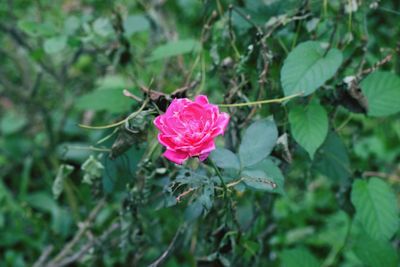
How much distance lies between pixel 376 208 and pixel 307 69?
1.14ft

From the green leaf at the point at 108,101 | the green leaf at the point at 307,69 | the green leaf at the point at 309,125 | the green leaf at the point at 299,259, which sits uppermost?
the green leaf at the point at 307,69

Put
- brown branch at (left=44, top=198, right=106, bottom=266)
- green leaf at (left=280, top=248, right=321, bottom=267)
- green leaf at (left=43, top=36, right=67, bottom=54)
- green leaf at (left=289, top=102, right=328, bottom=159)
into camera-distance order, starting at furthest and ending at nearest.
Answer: brown branch at (left=44, top=198, right=106, bottom=266) < green leaf at (left=43, top=36, right=67, bottom=54) < green leaf at (left=280, top=248, right=321, bottom=267) < green leaf at (left=289, top=102, right=328, bottom=159)

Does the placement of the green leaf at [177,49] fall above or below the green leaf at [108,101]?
above

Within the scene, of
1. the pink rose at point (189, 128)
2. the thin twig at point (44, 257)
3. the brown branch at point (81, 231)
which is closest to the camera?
the pink rose at point (189, 128)

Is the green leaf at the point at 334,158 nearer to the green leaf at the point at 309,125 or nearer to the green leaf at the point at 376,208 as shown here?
the green leaf at the point at 376,208

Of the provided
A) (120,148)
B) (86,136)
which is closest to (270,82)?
(120,148)

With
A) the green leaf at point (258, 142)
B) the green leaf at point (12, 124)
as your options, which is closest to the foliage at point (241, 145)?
the green leaf at point (258, 142)

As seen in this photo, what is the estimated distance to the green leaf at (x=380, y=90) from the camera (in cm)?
115

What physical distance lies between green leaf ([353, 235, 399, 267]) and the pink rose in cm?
65

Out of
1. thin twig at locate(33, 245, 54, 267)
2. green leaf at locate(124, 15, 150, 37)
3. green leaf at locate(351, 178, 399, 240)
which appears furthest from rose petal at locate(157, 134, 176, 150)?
thin twig at locate(33, 245, 54, 267)

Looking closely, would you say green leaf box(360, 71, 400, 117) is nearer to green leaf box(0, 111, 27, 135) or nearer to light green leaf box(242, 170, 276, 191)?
light green leaf box(242, 170, 276, 191)

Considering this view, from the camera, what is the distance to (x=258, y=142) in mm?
985

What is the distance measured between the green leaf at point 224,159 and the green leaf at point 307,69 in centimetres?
17

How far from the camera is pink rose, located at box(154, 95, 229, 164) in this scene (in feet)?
2.61
